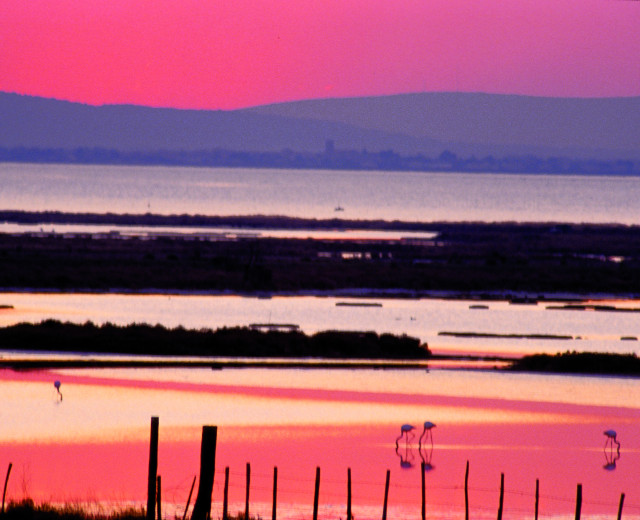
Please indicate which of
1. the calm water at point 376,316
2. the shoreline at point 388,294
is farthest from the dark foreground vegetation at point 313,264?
the calm water at point 376,316

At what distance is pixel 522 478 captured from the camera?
866 inches

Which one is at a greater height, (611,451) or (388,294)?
(388,294)

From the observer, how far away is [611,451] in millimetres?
24641

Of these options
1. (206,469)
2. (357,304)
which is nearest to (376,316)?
(357,304)

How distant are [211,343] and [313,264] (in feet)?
86.0

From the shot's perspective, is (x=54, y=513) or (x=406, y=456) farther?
(x=406, y=456)

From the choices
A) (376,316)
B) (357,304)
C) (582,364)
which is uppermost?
(357,304)

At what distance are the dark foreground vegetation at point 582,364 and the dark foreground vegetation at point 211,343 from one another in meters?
2.94

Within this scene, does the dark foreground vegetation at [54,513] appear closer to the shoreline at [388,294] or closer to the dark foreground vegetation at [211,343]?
the dark foreground vegetation at [211,343]

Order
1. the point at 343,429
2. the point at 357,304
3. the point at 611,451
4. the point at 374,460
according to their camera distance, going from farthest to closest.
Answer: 1. the point at 357,304
2. the point at 343,429
3. the point at 611,451
4. the point at 374,460

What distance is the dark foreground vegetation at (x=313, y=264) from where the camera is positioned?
177 ft

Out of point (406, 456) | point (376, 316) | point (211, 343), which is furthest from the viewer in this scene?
point (376, 316)

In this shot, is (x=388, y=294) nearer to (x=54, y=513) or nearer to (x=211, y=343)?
(x=211, y=343)

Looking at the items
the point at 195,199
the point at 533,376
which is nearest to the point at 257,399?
the point at 533,376
